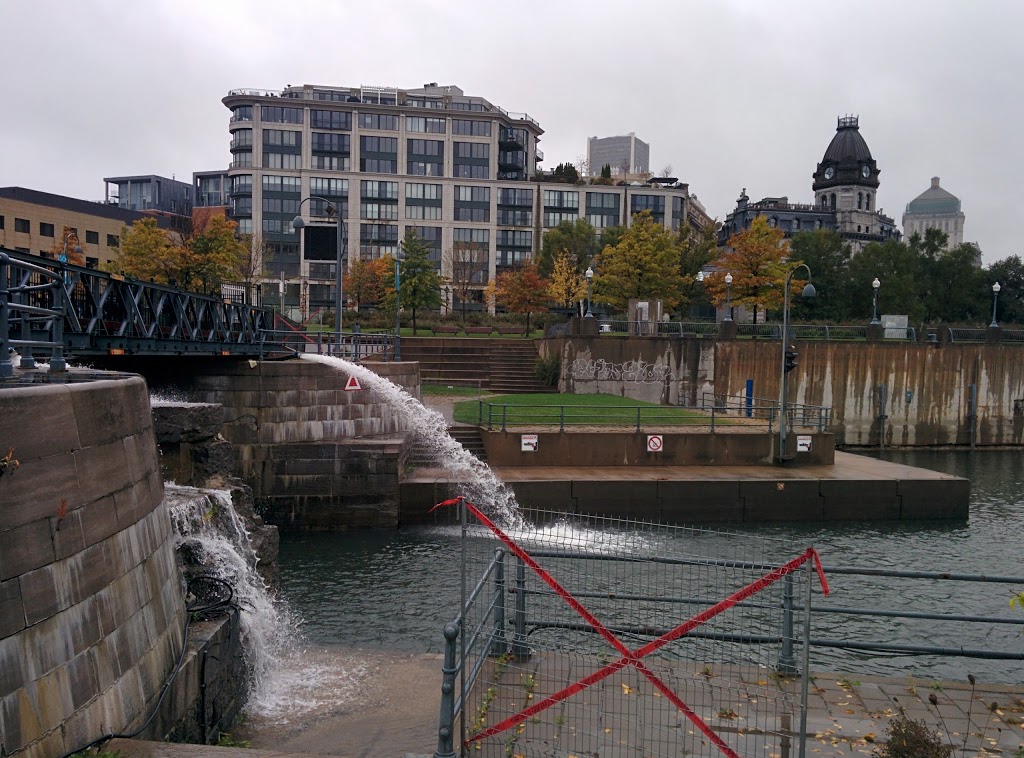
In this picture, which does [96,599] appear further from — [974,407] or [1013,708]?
[974,407]

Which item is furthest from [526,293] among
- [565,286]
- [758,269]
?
[758,269]

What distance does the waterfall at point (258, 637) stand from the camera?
1030 centimetres

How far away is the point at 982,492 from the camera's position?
96.1 feet

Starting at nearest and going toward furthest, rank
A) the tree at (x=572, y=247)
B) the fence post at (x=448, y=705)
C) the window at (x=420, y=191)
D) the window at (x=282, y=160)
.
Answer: the fence post at (x=448, y=705)
the tree at (x=572, y=247)
the window at (x=282, y=160)
the window at (x=420, y=191)

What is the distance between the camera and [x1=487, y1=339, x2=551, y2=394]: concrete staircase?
38938 mm

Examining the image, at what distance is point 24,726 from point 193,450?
879cm

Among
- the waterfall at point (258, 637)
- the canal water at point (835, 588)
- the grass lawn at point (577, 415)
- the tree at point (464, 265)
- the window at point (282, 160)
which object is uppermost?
the window at point (282, 160)

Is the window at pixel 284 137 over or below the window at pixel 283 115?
below

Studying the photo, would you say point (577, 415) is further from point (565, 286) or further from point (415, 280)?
point (565, 286)

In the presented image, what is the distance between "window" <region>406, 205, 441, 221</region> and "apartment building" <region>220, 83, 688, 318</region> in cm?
11

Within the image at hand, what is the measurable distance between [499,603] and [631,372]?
103ft

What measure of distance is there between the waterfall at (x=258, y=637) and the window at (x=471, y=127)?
272 feet

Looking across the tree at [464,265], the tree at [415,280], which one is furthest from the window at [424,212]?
the tree at [415,280]

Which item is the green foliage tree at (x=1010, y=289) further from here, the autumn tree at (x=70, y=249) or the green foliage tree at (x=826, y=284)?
the autumn tree at (x=70, y=249)
